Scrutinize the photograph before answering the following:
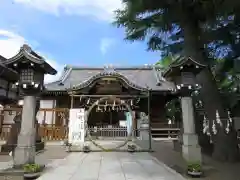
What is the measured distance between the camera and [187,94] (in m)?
9.39

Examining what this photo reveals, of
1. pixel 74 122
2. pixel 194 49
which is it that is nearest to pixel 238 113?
pixel 194 49

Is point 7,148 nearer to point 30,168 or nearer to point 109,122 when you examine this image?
point 30,168

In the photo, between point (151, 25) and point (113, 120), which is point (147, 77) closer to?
point (113, 120)

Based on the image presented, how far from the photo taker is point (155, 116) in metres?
23.1

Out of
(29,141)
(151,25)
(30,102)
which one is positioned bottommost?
(29,141)

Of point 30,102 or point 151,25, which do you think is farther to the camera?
point 151,25

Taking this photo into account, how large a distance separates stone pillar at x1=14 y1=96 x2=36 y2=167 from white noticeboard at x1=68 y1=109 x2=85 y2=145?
674 centimetres

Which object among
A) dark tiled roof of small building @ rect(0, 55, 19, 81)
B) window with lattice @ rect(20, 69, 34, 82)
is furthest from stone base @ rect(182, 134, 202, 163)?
dark tiled roof of small building @ rect(0, 55, 19, 81)

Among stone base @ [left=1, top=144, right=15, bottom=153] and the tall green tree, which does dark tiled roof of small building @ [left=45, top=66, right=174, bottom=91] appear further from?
stone base @ [left=1, top=144, right=15, bottom=153]

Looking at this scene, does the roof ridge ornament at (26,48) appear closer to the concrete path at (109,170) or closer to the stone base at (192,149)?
the concrete path at (109,170)

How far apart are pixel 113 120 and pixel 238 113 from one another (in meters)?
10.7

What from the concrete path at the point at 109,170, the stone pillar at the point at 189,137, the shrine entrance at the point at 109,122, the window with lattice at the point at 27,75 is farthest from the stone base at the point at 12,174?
the shrine entrance at the point at 109,122

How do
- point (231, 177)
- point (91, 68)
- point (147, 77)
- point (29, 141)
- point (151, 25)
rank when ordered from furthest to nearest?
point (91, 68) < point (147, 77) < point (151, 25) < point (29, 141) < point (231, 177)

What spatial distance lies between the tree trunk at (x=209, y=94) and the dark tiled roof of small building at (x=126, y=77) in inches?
363
